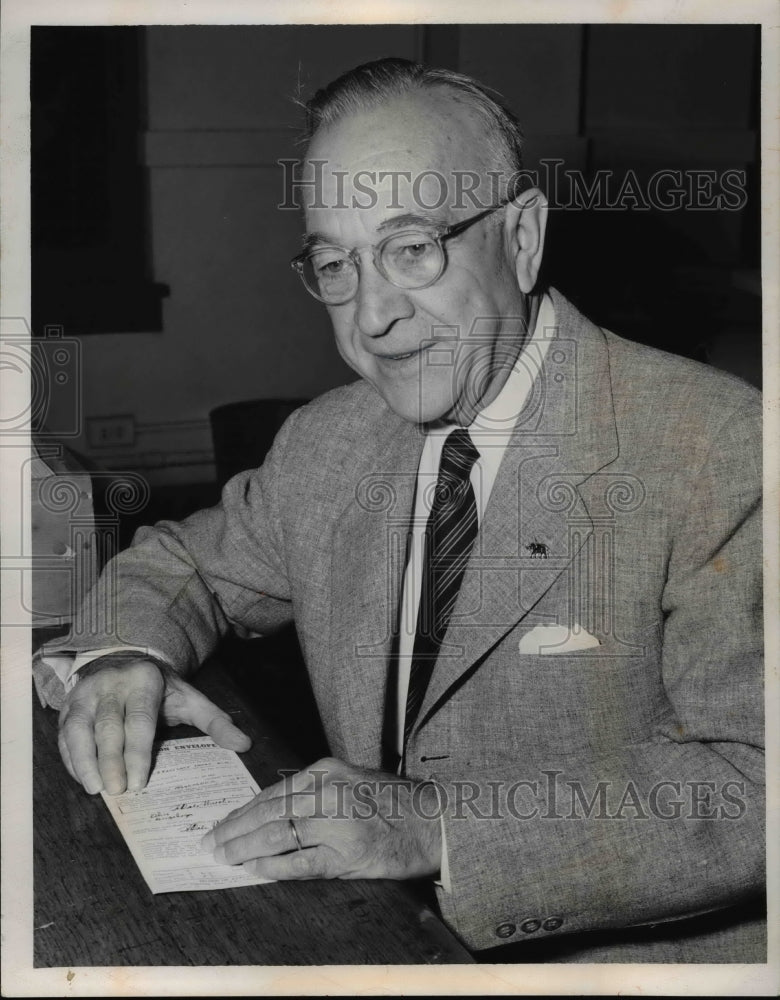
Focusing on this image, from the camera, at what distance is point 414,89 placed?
4.60 feet

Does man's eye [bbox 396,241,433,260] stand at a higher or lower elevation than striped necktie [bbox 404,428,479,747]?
higher

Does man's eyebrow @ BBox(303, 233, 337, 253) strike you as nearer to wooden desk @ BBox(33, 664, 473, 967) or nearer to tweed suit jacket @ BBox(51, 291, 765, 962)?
tweed suit jacket @ BBox(51, 291, 765, 962)

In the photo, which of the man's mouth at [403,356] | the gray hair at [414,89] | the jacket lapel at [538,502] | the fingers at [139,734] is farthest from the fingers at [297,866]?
the gray hair at [414,89]

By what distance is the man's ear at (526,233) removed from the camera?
150cm

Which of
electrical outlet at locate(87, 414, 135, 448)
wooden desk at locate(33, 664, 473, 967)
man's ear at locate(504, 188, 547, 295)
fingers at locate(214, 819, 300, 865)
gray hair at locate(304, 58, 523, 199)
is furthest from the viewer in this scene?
electrical outlet at locate(87, 414, 135, 448)

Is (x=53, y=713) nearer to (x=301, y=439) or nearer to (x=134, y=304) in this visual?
(x=301, y=439)

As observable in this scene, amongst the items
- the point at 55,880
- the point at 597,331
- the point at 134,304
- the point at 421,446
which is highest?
the point at 134,304

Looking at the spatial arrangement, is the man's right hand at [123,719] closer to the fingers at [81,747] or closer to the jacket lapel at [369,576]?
the fingers at [81,747]

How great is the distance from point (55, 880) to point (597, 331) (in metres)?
1.07

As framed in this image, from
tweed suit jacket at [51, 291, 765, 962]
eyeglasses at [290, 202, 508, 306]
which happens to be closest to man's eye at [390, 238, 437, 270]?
eyeglasses at [290, 202, 508, 306]

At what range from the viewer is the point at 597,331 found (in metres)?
1.52

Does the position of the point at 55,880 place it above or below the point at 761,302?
below

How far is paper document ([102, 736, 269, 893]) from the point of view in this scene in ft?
3.74

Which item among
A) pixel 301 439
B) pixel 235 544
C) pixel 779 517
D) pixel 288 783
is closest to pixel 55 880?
pixel 288 783
